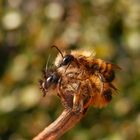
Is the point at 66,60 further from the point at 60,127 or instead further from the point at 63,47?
the point at 63,47

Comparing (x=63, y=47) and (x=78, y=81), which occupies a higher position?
(x=78, y=81)

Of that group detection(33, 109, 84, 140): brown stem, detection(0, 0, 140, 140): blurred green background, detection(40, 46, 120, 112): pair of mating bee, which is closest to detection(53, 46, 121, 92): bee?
detection(40, 46, 120, 112): pair of mating bee

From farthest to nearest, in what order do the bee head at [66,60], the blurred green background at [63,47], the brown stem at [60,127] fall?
the blurred green background at [63,47] → the bee head at [66,60] → the brown stem at [60,127]

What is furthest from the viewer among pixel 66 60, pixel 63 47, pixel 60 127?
pixel 63 47

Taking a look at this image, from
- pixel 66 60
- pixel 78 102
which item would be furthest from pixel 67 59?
pixel 78 102

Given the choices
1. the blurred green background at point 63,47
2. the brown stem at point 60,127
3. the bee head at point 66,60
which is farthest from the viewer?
the blurred green background at point 63,47

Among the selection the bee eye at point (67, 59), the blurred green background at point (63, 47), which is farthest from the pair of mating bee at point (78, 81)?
Result: the blurred green background at point (63, 47)

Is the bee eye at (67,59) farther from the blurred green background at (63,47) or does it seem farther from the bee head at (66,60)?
the blurred green background at (63,47)
